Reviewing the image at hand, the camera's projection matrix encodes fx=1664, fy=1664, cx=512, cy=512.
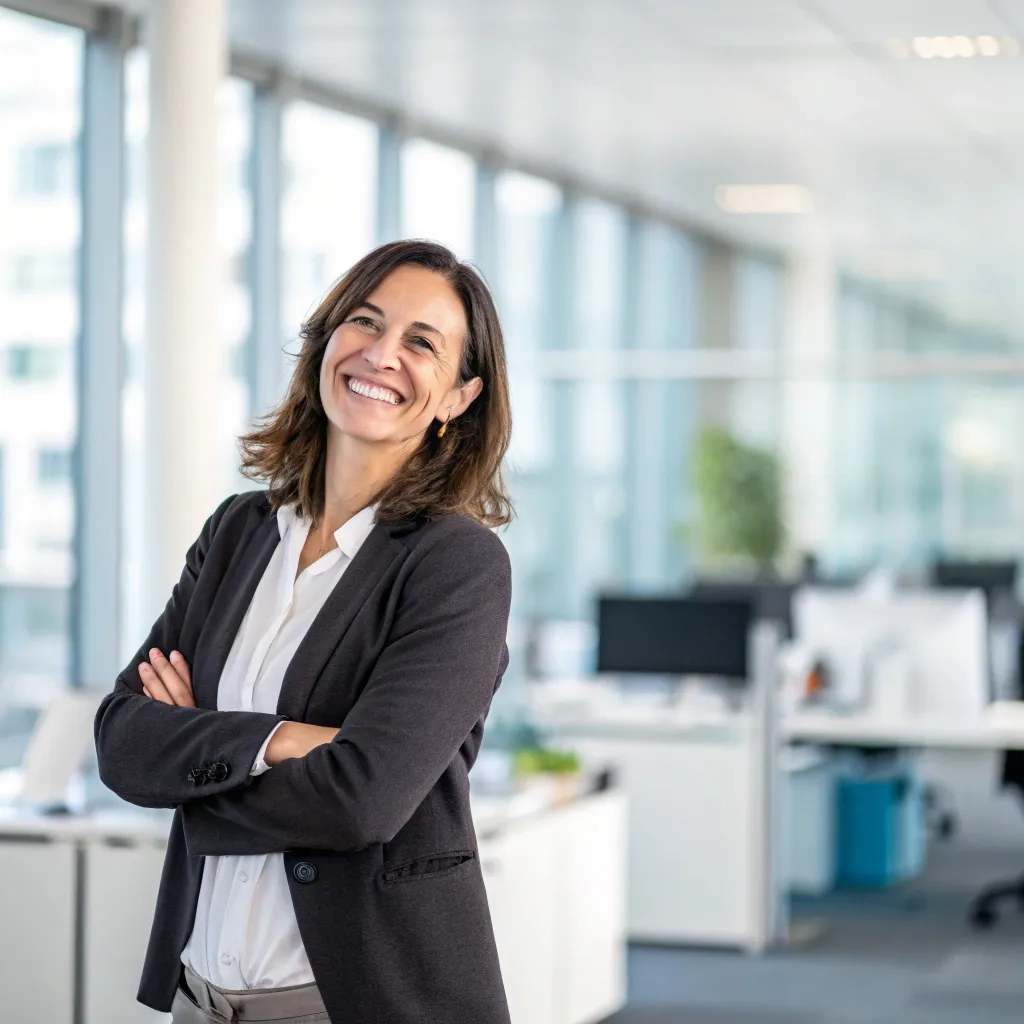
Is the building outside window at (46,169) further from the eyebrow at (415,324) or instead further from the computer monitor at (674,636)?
the eyebrow at (415,324)

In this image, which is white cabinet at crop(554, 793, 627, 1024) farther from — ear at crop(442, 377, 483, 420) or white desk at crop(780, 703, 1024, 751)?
ear at crop(442, 377, 483, 420)

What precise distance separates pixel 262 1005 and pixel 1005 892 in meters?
5.13

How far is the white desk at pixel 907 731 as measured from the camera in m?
6.24

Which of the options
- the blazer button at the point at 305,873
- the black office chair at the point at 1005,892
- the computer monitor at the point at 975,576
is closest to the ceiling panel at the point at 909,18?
the black office chair at the point at 1005,892

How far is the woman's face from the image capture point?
1.86 metres

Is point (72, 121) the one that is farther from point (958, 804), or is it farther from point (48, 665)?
point (958, 804)

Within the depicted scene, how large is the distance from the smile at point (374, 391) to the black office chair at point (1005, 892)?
509 cm

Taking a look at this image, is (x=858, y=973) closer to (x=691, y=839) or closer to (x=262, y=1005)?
(x=691, y=839)

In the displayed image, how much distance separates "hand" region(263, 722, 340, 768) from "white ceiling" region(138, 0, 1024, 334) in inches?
173

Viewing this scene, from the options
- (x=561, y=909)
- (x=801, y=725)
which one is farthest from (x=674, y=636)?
(x=561, y=909)

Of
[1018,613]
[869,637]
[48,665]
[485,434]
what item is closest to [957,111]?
[869,637]

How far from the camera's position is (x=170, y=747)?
5.89 feet

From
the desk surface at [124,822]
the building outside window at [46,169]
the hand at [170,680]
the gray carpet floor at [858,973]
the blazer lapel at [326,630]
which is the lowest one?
the gray carpet floor at [858,973]

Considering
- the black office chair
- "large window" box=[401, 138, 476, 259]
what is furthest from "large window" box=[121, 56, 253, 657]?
the black office chair
